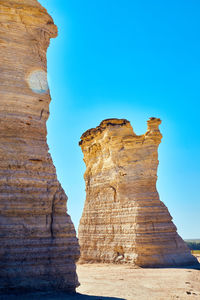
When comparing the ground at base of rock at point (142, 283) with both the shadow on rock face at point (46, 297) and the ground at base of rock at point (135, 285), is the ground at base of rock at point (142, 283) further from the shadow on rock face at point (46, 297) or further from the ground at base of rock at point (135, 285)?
the shadow on rock face at point (46, 297)

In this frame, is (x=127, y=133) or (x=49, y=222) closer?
(x=49, y=222)

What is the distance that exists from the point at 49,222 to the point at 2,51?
20.3ft

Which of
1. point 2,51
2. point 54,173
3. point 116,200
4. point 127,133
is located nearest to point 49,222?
point 54,173

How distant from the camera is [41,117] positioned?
11.6 meters

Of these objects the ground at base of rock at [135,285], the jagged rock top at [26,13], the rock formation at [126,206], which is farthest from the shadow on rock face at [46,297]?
the rock formation at [126,206]

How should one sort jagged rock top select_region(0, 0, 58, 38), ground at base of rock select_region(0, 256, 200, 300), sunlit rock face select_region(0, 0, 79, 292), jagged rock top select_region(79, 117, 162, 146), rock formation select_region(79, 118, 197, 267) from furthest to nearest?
jagged rock top select_region(79, 117, 162, 146), rock formation select_region(79, 118, 197, 267), jagged rock top select_region(0, 0, 58, 38), ground at base of rock select_region(0, 256, 200, 300), sunlit rock face select_region(0, 0, 79, 292)

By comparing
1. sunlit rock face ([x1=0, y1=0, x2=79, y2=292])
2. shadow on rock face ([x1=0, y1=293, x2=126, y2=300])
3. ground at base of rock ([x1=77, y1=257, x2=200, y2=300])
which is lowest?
ground at base of rock ([x1=77, y1=257, x2=200, y2=300])

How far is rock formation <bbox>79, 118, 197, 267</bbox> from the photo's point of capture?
62.7ft

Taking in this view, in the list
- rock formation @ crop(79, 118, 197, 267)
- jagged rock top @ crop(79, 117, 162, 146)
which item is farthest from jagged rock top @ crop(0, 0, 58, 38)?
rock formation @ crop(79, 118, 197, 267)

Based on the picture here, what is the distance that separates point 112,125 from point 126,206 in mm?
5928

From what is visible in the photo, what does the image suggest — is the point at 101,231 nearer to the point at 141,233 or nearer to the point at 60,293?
the point at 141,233

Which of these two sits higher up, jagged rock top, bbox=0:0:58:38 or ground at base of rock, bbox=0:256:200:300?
jagged rock top, bbox=0:0:58:38

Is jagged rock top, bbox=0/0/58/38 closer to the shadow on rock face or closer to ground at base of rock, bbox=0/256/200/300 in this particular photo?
the shadow on rock face

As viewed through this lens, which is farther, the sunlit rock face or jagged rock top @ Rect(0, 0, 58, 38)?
jagged rock top @ Rect(0, 0, 58, 38)
